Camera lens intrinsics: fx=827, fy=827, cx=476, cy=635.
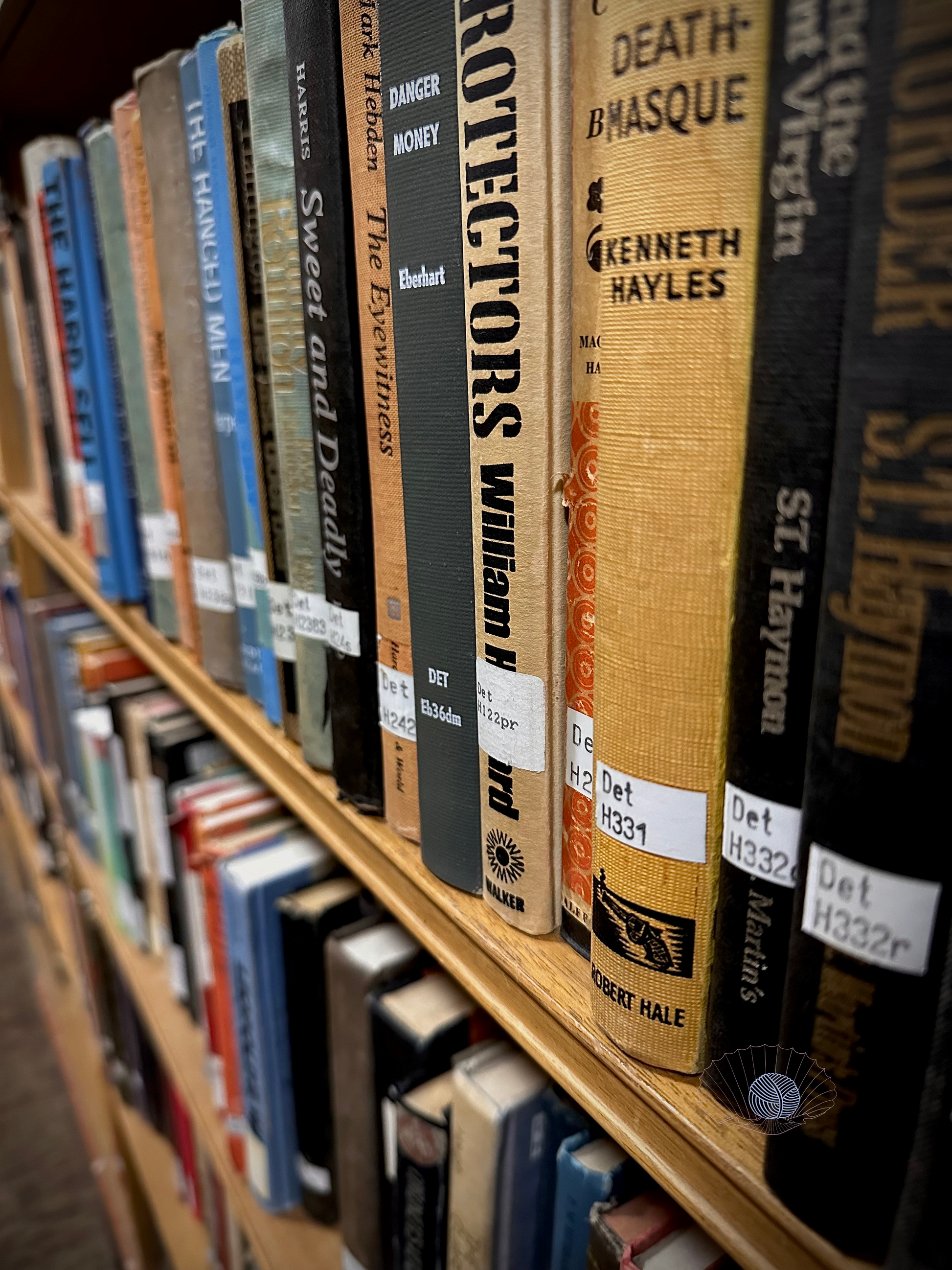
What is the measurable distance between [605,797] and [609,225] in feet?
0.68

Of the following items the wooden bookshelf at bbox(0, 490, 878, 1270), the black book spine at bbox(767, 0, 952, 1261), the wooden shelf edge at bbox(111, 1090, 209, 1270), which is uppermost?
the black book spine at bbox(767, 0, 952, 1261)

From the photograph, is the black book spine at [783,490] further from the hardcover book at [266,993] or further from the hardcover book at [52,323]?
the hardcover book at [52,323]

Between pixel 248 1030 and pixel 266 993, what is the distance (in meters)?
0.06

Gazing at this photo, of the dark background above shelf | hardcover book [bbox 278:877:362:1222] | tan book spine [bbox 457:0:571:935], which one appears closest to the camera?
tan book spine [bbox 457:0:571:935]

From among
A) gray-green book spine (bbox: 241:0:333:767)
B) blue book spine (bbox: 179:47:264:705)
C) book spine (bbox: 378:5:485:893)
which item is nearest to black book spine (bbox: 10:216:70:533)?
blue book spine (bbox: 179:47:264:705)

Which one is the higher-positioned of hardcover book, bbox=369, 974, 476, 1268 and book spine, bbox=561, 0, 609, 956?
book spine, bbox=561, 0, 609, 956

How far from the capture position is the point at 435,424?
383 mm

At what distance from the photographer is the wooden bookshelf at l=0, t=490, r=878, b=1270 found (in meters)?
0.30

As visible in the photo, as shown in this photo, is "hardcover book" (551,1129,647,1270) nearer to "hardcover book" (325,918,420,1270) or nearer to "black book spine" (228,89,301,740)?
"hardcover book" (325,918,420,1270)

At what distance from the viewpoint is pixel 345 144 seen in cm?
40

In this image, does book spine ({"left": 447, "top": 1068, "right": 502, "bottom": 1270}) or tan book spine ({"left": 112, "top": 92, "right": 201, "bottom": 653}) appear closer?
book spine ({"left": 447, "top": 1068, "right": 502, "bottom": 1270})

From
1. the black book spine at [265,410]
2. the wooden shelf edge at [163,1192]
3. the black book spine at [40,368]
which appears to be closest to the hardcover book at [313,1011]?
the black book spine at [265,410]

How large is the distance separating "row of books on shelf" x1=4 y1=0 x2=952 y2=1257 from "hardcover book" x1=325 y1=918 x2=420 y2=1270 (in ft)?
0.43

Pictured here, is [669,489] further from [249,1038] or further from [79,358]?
[79,358]
